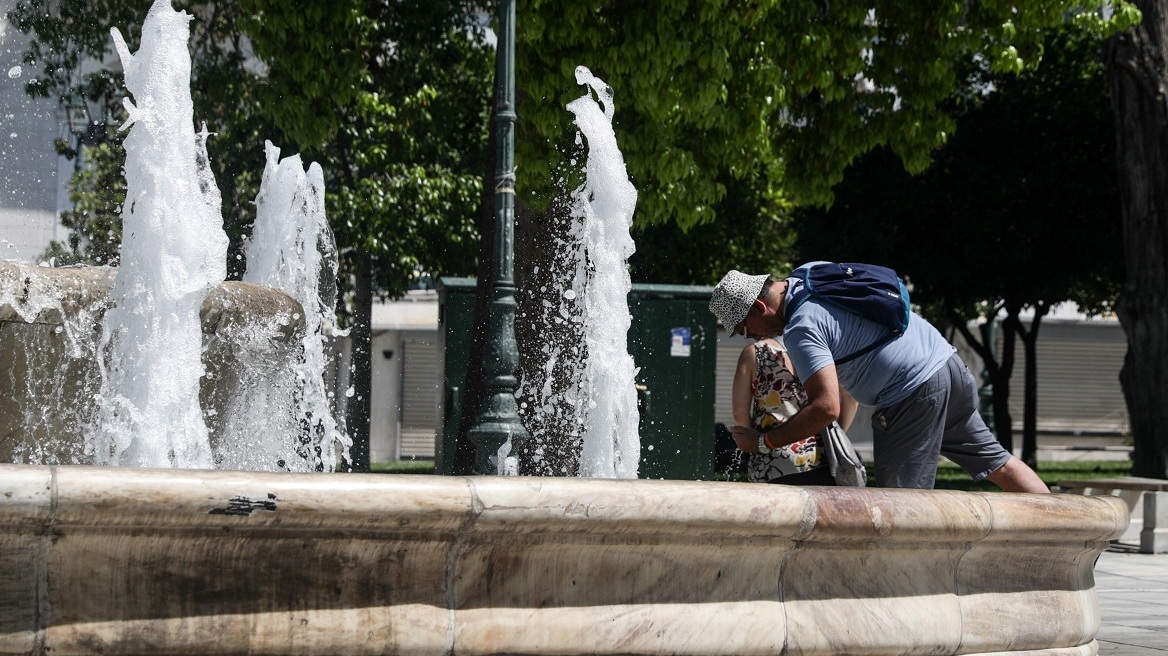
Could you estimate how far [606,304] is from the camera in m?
9.66

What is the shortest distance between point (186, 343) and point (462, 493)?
3.42 metres

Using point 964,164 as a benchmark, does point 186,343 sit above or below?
below

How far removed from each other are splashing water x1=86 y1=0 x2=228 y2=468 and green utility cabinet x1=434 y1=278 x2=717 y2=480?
16.1 ft

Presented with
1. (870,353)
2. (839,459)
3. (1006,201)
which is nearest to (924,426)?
(870,353)

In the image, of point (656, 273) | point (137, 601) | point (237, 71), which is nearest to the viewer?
point (137, 601)

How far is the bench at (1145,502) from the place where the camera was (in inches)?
444

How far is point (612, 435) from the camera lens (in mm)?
8789

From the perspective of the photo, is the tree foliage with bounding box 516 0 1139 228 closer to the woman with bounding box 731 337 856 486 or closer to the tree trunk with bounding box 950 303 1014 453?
the woman with bounding box 731 337 856 486

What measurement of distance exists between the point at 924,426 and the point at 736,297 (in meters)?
0.69

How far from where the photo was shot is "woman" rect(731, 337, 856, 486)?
15.1ft

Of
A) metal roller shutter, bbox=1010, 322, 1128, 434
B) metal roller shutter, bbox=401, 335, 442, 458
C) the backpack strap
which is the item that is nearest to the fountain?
the backpack strap

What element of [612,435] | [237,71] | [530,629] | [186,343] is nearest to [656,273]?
[237,71]

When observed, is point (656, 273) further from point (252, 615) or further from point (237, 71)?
point (252, 615)

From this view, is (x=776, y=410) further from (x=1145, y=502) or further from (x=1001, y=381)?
(x=1001, y=381)
